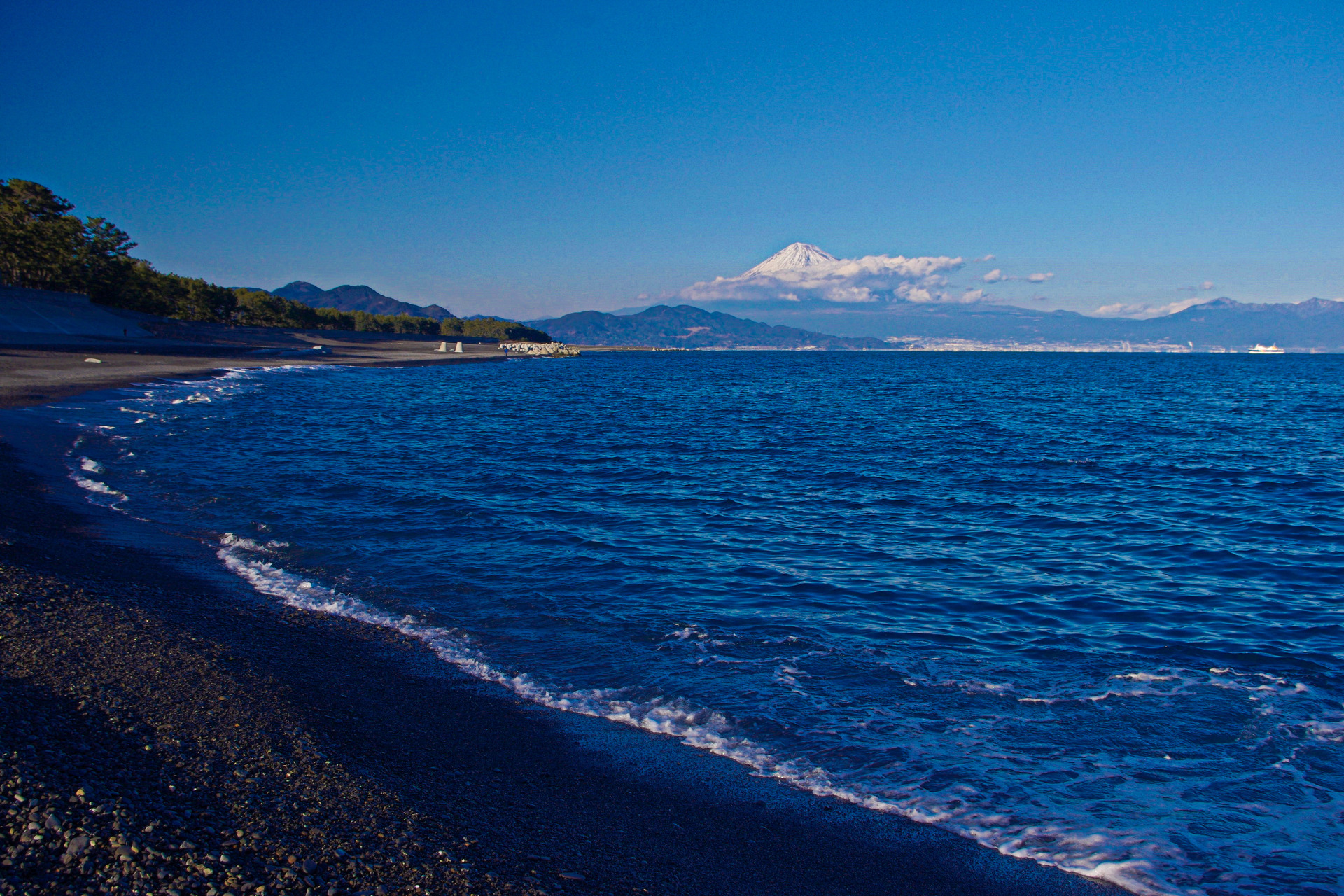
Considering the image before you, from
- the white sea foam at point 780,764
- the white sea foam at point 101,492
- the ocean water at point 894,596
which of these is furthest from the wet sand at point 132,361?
the white sea foam at point 780,764

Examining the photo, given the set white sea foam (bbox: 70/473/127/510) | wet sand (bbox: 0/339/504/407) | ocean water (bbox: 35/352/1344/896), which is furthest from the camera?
wet sand (bbox: 0/339/504/407)

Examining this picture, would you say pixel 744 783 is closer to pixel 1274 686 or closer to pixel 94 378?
pixel 1274 686

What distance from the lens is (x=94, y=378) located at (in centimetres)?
4312

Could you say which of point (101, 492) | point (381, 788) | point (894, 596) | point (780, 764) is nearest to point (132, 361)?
point (101, 492)

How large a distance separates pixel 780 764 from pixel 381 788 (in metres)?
3.74

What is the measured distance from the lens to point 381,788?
5910 millimetres

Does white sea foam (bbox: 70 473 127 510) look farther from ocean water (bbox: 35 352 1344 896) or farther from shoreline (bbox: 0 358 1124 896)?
shoreline (bbox: 0 358 1124 896)

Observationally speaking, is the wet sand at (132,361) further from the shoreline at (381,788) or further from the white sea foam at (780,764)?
the shoreline at (381,788)

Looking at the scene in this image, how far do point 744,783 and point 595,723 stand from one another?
1906 mm

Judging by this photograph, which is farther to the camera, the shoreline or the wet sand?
the wet sand

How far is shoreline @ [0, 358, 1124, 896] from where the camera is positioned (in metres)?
4.88

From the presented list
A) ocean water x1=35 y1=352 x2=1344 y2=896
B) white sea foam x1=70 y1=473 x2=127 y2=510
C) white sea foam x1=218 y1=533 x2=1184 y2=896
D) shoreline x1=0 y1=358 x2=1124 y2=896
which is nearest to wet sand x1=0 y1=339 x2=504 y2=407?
ocean water x1=35 y1=352 x2=1344 y2=896

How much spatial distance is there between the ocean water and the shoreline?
66 cm

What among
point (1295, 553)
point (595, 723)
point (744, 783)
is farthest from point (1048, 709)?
point (1295, 553)
